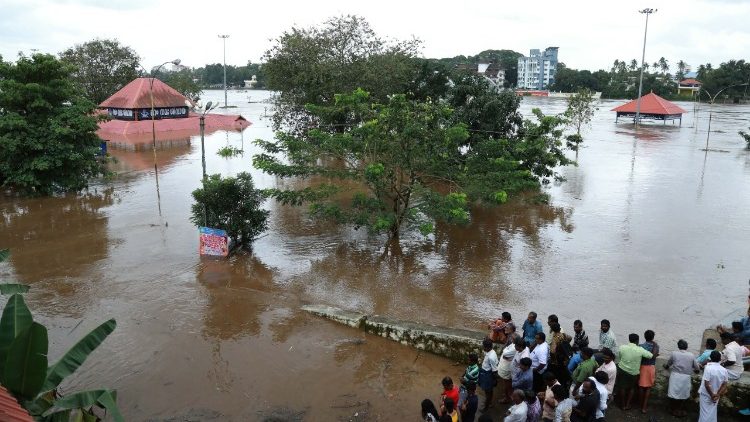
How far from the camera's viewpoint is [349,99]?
53.3 ft

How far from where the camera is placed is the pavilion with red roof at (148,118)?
46375 millimetres

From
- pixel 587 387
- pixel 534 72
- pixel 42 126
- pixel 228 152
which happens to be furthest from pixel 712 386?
pixel 534 72

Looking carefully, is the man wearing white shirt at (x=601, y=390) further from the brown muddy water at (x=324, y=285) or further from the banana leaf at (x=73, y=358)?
the banana leaf at (x=73, y=358)

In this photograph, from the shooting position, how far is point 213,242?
15.5 meters

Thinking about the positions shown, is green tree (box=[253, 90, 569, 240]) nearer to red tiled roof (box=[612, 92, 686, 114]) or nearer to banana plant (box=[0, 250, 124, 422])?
banana plant (box=[0, 250, 124, 422])

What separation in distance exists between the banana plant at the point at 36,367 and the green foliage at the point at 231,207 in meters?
9.59

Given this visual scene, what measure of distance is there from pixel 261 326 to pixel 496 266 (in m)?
6.99

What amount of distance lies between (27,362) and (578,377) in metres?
6.48

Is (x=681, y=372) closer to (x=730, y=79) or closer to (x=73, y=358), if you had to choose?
(x=73, y=358)

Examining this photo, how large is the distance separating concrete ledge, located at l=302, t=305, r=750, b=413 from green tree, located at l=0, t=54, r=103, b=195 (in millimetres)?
16022

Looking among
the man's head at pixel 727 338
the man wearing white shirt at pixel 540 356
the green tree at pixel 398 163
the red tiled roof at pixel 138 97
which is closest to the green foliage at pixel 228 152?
the red tiled roof at pixel 138 97

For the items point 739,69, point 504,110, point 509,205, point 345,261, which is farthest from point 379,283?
point 739,69

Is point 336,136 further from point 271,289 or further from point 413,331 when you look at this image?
point 413,331

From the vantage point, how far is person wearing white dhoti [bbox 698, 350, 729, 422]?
23.7ft
